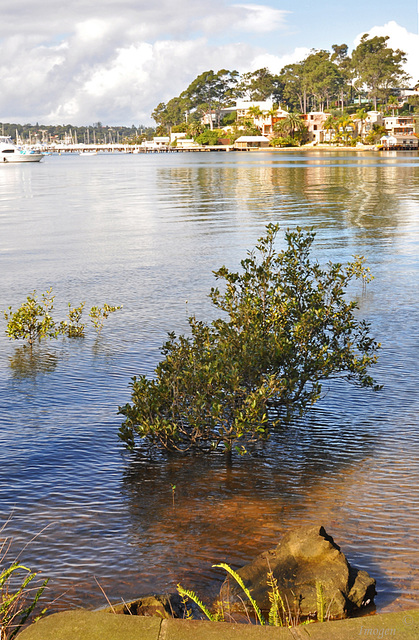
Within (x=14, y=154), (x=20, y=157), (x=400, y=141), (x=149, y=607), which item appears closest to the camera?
(x=149, y=607)

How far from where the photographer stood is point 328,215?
3594cm

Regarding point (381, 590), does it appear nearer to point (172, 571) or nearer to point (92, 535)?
point (172, 571)

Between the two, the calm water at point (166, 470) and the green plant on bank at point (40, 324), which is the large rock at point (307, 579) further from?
the green plant on bank at point (40, 324)

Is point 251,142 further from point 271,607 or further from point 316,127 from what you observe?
point 271,607

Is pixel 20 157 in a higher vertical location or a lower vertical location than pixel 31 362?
higher

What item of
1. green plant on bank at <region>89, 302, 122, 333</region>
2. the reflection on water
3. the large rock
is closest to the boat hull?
green plant on bank at <region>89, 302, 122, 333</region>

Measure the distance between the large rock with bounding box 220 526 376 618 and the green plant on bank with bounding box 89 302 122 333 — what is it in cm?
1014

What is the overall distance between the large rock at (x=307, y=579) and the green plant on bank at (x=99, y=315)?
10141 millimetres

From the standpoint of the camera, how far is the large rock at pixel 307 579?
5.75 meters

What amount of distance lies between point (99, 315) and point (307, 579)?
11.3 m

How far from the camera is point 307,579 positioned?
589 centimetres

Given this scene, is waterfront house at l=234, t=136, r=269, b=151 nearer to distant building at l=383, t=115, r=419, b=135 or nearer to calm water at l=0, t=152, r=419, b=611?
distant building at l=383, t=115, r=419, b=135

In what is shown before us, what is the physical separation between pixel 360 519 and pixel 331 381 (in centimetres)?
492

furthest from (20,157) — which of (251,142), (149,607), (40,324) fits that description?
(149,607)
